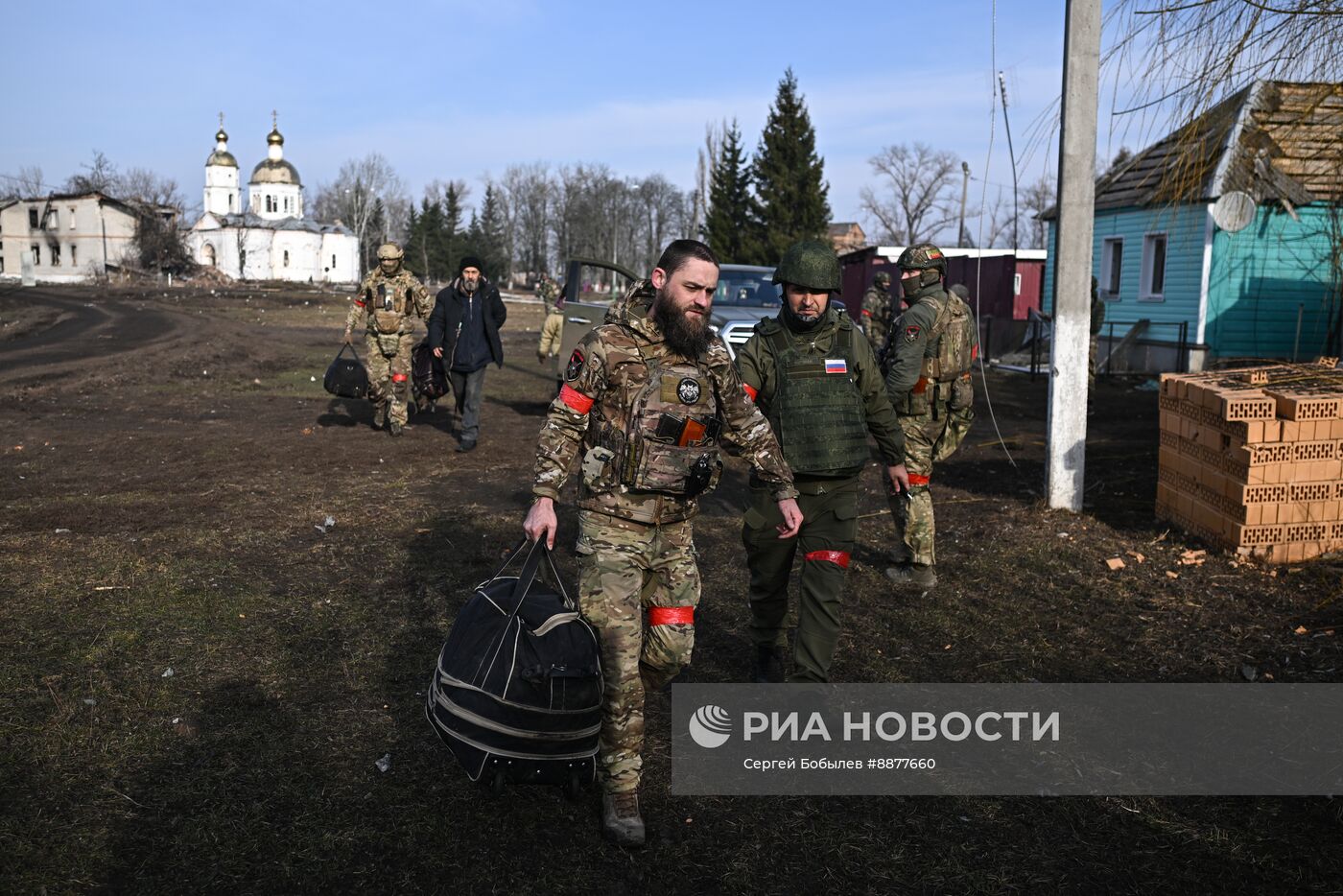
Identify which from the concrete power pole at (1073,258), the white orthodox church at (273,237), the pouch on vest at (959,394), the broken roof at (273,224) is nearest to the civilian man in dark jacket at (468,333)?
the pouch on vest at (959,394)

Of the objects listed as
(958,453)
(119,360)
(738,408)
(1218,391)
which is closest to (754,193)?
(119,360)

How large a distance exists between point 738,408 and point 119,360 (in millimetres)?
18830

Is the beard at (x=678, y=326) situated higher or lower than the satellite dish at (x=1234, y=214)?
lower

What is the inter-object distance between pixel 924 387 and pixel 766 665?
273 centimetres

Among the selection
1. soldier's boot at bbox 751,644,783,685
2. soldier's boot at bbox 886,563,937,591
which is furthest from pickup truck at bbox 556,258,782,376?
soldier's boot at bbox 751,644,783,685

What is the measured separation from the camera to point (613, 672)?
3682mm

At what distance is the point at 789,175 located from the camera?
4984 cm

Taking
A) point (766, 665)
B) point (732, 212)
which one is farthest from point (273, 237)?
point (766, 665)

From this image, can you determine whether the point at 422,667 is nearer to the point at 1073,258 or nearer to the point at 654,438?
the point at 654,438

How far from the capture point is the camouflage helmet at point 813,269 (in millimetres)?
4523

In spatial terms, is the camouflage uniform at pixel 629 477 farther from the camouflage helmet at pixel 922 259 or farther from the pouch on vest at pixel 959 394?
the pouch on vest at pixel 959 394

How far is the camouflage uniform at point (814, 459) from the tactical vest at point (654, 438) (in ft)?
2.74

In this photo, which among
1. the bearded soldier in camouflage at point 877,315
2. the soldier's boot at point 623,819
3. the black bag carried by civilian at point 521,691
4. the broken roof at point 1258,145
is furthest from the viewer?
the bearded soldier in camouflage at point 877,315

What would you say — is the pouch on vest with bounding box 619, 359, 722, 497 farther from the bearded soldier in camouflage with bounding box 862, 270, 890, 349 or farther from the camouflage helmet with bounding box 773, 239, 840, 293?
the bearded soldier in camouflage with bounding box 862, 270, 890, 349
